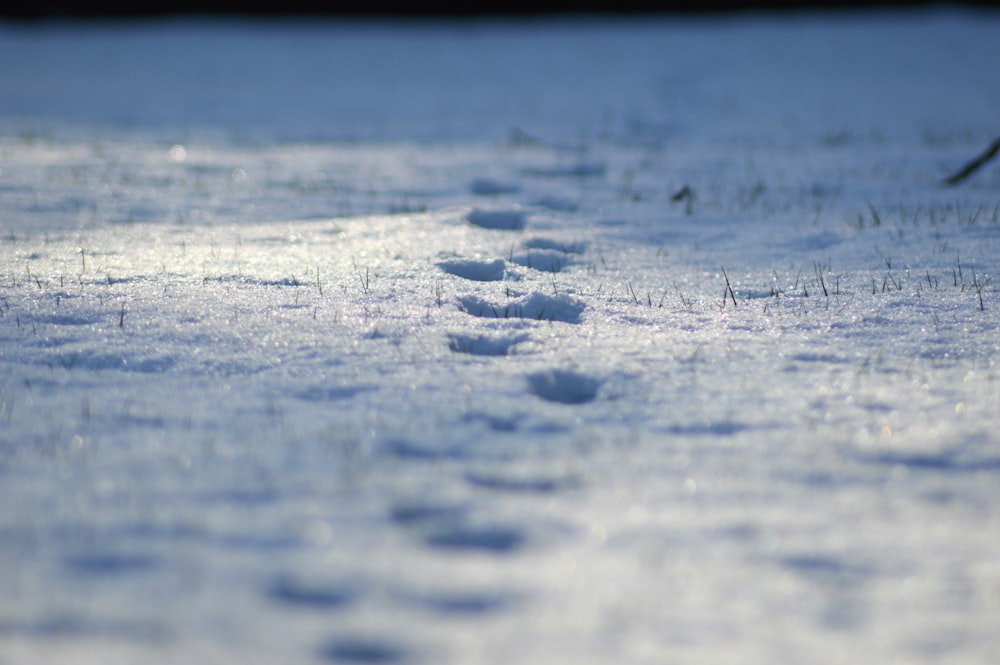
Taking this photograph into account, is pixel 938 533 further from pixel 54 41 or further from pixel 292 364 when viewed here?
pixel 54 41

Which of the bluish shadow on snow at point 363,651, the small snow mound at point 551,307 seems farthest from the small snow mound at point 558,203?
the bluish shadow on snow at point 363,651

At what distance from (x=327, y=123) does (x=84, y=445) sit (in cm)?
1176

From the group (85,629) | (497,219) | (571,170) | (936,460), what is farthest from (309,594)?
(571,170)

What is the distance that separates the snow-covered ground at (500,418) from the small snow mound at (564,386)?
1cm

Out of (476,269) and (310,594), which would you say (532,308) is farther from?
(310,594)

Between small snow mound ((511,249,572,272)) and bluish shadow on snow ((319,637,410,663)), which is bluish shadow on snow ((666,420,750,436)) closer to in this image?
bluish shadow on snow ((319,637,410,663))

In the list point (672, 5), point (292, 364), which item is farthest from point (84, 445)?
point (672, 5)

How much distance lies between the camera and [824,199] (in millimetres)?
7160

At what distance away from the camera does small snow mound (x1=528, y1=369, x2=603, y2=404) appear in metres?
3.34

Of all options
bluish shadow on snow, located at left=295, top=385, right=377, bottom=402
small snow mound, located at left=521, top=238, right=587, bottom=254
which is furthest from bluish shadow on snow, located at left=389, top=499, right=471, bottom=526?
small snow mound, located at left=521, top=238, right=587, bottom=254

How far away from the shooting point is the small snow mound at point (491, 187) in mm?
7582

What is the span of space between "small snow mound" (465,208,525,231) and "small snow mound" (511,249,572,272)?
3.15 ft

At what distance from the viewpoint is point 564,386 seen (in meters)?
3.39

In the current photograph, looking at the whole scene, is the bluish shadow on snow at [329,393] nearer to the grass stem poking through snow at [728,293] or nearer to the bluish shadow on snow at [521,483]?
the bluish shadow on snow at [521,483]
